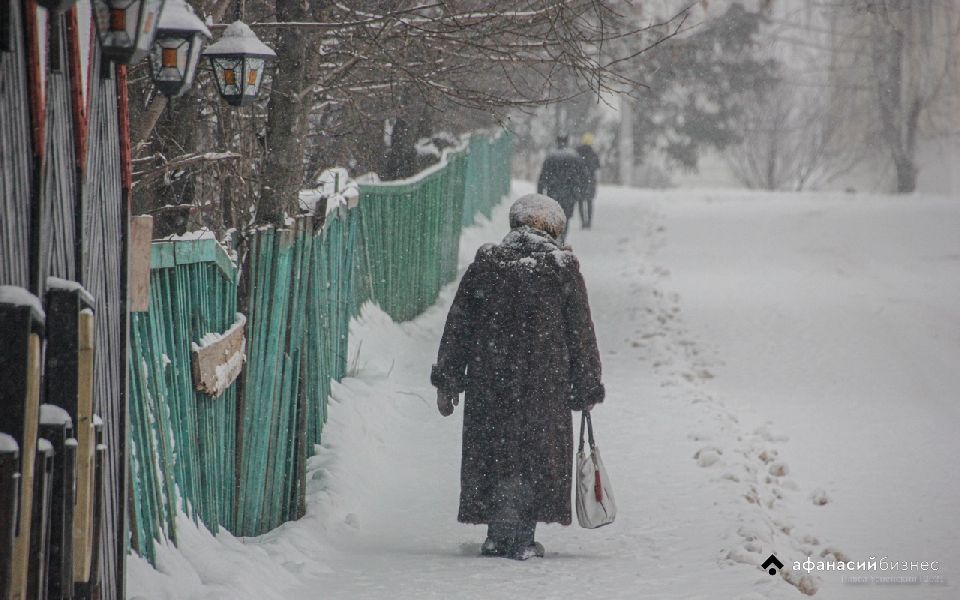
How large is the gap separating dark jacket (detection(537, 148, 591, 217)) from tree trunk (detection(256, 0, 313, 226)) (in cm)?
1103

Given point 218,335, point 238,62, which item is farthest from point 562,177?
point 218,335

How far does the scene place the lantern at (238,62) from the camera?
227 inches

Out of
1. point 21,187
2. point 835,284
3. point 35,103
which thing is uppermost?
point 35,103

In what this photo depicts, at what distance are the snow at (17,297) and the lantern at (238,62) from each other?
11.1ft

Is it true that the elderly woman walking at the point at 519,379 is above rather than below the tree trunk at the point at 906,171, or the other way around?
above

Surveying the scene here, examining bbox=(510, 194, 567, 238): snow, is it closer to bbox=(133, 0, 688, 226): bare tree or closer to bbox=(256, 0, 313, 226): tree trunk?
bbox=(133, 0, 688, 226): bare tree

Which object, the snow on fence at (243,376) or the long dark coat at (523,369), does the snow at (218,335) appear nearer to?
the snow on fence at (243,376)

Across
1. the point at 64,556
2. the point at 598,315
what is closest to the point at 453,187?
the point at 598,315

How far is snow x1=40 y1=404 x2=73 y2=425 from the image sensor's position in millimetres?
2795

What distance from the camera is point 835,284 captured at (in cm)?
1678

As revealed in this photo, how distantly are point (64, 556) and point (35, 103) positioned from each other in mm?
1075

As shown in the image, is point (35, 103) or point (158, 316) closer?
point (35, 103)

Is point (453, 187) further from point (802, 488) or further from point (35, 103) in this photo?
point (35, 103)

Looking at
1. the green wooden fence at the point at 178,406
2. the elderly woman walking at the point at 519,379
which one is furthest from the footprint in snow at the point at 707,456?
A: the green wooden fence at the point at 178,406
